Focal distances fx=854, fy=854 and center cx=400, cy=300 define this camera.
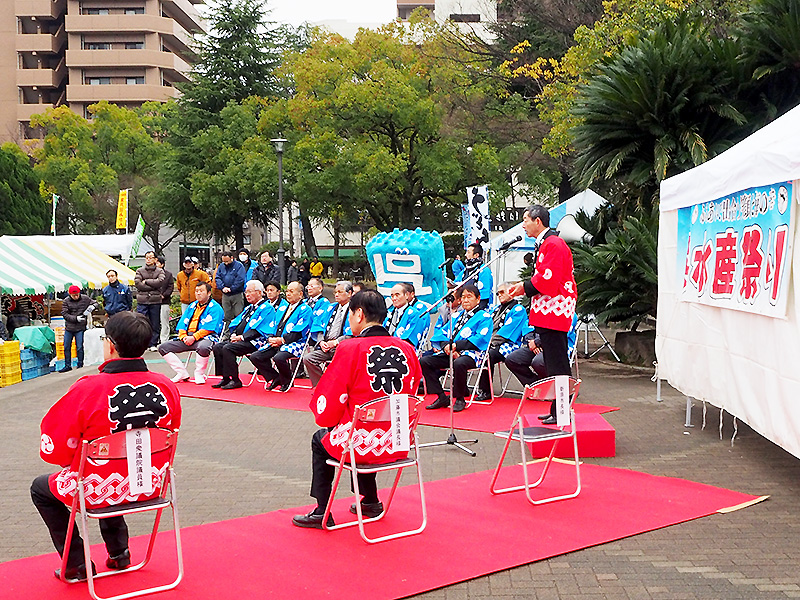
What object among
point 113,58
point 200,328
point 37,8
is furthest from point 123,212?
point 37,8

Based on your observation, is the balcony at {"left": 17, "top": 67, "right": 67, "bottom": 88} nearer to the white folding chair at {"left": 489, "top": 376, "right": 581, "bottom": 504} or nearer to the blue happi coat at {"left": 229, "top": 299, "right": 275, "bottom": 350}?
the blue happi coat at {"left": 229, "top": 299, "right": 275, "bottom": 350}

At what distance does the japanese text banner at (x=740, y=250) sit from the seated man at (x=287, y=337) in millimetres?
4818

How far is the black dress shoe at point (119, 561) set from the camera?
14.4 feet

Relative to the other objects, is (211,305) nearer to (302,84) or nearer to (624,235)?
(624,235)

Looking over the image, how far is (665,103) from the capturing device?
12125 mm

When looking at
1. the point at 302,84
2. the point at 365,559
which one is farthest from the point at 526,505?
the point at 302,84

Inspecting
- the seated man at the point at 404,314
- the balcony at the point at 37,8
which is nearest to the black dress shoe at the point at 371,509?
the seated man at the point at 404,314

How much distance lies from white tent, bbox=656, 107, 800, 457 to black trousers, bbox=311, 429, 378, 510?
8.84 feet

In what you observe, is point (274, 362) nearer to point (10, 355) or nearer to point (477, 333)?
point (477, 333)

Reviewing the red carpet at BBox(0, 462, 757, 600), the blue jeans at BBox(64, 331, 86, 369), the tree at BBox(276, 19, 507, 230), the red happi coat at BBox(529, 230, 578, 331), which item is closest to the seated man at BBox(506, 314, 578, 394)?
the red happi coat at BBox(529, 230, 578, 331)

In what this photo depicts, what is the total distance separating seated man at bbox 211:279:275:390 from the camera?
11.1m

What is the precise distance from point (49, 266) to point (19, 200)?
85.1 ft

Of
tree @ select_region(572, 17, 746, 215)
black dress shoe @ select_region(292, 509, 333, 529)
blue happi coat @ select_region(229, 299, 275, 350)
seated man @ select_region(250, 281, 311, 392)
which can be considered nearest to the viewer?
black dress shoe @ select_region(292, 509, 333, 529)

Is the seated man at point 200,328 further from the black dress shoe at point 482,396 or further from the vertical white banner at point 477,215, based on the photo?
the vertical white banner at point 477,215
